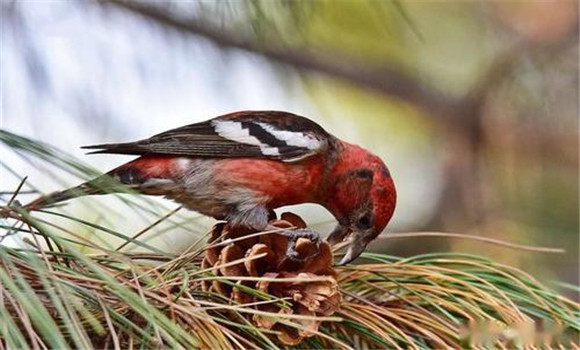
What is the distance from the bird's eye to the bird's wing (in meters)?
0.17

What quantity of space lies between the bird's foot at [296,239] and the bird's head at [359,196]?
9.9 inches

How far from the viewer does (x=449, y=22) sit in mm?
2910

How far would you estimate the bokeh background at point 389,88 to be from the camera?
5.97ft

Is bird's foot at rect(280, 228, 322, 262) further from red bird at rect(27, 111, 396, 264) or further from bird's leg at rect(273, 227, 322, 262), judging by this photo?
red bird at rect(27, 111, 396, 264)

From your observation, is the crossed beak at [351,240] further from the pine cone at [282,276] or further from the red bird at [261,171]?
the pine cone at [282,276]

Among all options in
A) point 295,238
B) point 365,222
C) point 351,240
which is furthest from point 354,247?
point 295,238

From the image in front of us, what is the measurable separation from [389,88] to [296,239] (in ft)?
4.44

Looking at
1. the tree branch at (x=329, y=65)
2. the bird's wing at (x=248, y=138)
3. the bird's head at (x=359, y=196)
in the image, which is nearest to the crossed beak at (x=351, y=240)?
the bird's head at (x=359, y=196)

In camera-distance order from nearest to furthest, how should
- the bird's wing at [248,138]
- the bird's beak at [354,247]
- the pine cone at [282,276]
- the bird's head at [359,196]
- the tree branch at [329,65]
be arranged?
the pine cone at [282,276], the bird's beak at [354,247], the bird's head at [359,196], the bird's wing at [248,138], the tree branch at [329,65]

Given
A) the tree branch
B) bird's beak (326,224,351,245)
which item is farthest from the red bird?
the tree branch

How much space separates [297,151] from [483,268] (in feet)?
1.61

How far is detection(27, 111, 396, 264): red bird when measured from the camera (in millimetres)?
1613

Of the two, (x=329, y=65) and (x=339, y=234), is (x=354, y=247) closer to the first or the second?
(x=339, y=234)

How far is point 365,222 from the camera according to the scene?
5.20 feet
